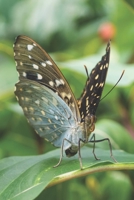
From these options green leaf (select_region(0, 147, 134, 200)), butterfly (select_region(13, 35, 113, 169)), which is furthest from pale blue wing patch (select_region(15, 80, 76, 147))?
green leaf (select_region(0, 147, 134, 200))

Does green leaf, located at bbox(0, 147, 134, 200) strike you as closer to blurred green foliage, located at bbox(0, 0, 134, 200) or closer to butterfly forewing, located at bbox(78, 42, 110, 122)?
butterfly forewing, located at bbox(78, 42, 110, 122)

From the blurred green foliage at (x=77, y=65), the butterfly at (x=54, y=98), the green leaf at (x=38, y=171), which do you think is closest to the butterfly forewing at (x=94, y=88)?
the butterfly at (x=54, y=98)

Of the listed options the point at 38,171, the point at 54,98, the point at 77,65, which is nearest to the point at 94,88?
the point at 54,98

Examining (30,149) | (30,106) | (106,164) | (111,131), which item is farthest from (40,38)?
(106,164)

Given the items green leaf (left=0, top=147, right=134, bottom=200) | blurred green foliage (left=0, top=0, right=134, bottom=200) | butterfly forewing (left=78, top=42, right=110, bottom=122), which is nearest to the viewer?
green leaf (left=0, top=147, right=134, bottom=200)

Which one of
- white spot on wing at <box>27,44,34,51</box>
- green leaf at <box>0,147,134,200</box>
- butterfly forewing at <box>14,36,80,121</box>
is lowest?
green leaf at <box>0,147,134,200</box>

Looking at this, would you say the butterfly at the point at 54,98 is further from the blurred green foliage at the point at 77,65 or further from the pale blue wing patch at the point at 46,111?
the blurred green foliage at the point at 77,65

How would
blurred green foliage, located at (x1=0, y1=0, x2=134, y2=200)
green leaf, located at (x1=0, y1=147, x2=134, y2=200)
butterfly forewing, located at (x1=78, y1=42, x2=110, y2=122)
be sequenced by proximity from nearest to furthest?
1. green leaf, located at (x1=0, y1=147, x2=134, y2=200)
2. butterfly forewing, located at (x1=78, y1=42, x2=110, y2=122)
3. blurred green foliage, located at (x1=0, y1=0, x2=134, y2=200)
